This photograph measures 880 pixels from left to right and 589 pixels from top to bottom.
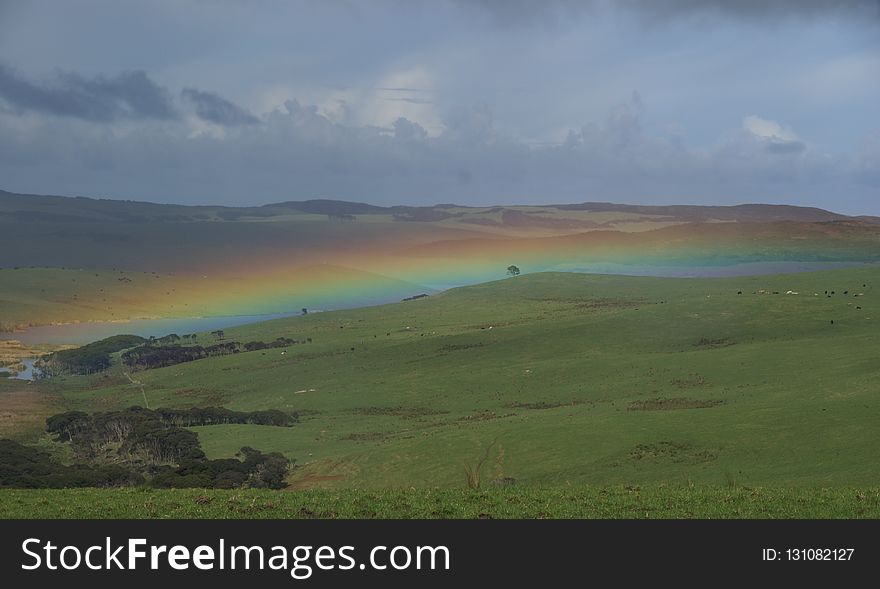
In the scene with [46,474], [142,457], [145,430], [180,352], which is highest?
[46,474]

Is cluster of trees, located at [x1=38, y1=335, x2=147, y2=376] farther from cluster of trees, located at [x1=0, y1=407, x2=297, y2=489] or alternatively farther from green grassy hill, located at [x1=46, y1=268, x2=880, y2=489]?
cluster of trees, located at [x1=0, y1=407, x2=297, y2=489]

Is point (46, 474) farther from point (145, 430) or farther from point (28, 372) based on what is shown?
point (28, 372)

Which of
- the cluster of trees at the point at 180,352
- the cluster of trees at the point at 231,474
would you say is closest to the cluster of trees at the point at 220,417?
the cluster of trees at the point at 231,474

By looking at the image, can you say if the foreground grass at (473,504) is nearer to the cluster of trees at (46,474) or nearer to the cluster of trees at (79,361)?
the cluster of trees at (46,474)

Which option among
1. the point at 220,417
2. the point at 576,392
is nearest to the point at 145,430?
the point at 220,417

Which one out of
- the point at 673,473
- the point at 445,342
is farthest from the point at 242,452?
the point at 445,342
